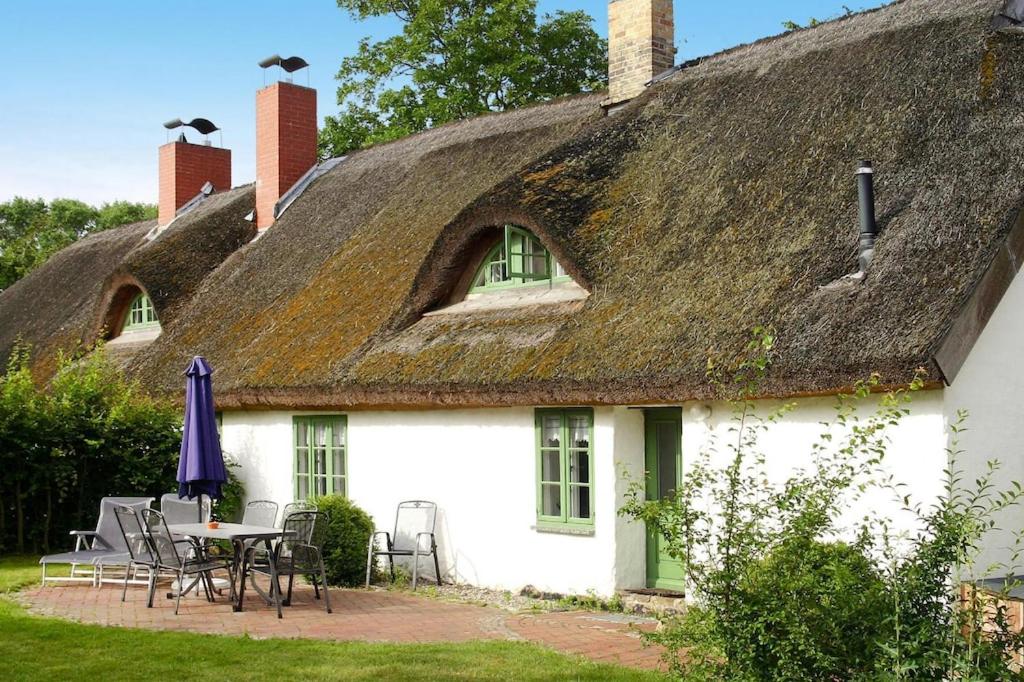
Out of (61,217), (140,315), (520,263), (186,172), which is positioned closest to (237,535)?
(520,263)

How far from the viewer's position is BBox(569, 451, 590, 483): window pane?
11.1 metres

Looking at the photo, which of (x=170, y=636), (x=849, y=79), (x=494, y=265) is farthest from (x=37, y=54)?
(x=849, y=79)

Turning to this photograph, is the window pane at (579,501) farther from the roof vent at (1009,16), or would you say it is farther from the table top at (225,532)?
the roof vent at (1009,16)

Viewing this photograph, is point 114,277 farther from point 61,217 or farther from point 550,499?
point 61,217

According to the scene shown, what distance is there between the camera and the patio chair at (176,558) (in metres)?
10.6

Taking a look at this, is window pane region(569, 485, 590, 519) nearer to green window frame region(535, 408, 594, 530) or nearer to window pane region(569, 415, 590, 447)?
green window frame region(535, 408, 594, 530)

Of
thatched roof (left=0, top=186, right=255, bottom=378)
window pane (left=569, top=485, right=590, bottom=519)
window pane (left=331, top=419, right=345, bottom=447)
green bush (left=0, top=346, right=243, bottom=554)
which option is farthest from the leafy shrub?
thatched roof (left=0, top=186, right=255, bottom=378)

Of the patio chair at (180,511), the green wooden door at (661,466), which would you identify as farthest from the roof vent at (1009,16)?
the patio chair at (180,511)

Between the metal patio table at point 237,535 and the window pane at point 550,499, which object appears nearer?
the metal patio table at point 237,535

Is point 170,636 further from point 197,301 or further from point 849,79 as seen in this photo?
point 197,301

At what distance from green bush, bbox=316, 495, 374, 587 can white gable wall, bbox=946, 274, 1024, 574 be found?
629cm

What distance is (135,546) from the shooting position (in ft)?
39.9

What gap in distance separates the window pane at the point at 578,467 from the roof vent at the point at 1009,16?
520cm

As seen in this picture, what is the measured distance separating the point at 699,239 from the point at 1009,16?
11.3 feet
